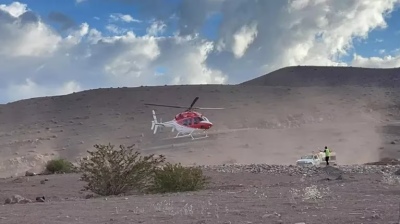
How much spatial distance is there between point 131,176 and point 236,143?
3952 centimetres

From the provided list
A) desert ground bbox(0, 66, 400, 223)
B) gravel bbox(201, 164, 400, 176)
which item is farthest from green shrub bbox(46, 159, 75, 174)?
gravel bbox(201, 164, 400, 176)

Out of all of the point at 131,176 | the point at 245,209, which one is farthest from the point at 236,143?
the point at 245,209

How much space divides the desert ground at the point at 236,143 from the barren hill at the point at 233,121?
0.45 feet

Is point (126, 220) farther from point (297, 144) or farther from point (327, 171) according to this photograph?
point (297, 144)

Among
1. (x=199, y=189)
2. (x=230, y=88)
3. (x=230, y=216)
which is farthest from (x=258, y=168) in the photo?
(x=230, y=88)

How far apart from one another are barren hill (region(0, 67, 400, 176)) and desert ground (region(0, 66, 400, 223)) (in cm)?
14

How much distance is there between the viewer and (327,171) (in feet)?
96.6

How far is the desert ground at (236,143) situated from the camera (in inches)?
538

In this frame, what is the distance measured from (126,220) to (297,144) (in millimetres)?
49943

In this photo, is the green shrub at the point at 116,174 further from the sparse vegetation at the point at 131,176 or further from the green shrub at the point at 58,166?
the green shrub at the point at 58,166

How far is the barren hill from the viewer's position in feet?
191

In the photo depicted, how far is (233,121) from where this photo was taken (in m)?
75.0

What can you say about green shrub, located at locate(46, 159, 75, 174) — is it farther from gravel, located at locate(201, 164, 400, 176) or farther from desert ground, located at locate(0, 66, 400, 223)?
gravel, located at locate(201, 164, 400, 176)

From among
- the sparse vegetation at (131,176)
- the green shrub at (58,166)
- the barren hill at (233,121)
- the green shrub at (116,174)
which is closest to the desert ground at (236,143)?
the barren hill at (233,121)
